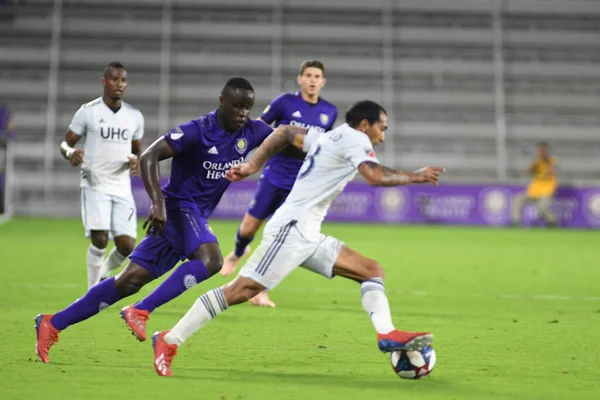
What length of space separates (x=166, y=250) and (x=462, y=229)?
17.3 m

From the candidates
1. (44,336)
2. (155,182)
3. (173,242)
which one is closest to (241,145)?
(155,182)

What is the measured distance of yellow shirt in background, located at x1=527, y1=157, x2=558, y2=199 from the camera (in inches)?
951

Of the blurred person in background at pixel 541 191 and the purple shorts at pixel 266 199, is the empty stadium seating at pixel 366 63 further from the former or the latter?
the purple shorts at pixel 266 199

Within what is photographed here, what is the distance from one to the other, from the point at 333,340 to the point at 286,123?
10.9 feet

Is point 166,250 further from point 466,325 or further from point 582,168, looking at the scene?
point 582,168

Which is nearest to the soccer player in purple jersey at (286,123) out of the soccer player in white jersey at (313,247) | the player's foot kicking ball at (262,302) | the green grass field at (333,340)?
the player's foot kicking ball at (262,302)

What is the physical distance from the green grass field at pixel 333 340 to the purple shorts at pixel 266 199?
96 cm

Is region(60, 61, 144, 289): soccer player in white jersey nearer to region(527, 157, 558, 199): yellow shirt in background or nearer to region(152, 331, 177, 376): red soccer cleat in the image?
Answer: region(152, 331, 177, 376): red soccer cleat

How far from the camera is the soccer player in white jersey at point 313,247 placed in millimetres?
5879

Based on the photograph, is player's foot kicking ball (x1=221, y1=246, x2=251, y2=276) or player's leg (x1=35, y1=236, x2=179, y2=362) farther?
player's foot kicking ball (x1=221, y1=246, x2=251, y2=276)

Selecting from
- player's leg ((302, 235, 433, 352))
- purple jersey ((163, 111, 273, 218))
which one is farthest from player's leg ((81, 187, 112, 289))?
player's leg ((302, 235, 433, 352))

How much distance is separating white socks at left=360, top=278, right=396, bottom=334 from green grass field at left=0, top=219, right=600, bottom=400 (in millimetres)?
320

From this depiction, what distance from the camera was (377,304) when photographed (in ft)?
19.7

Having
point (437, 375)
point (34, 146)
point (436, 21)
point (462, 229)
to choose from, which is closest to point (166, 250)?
point (437, 375)
